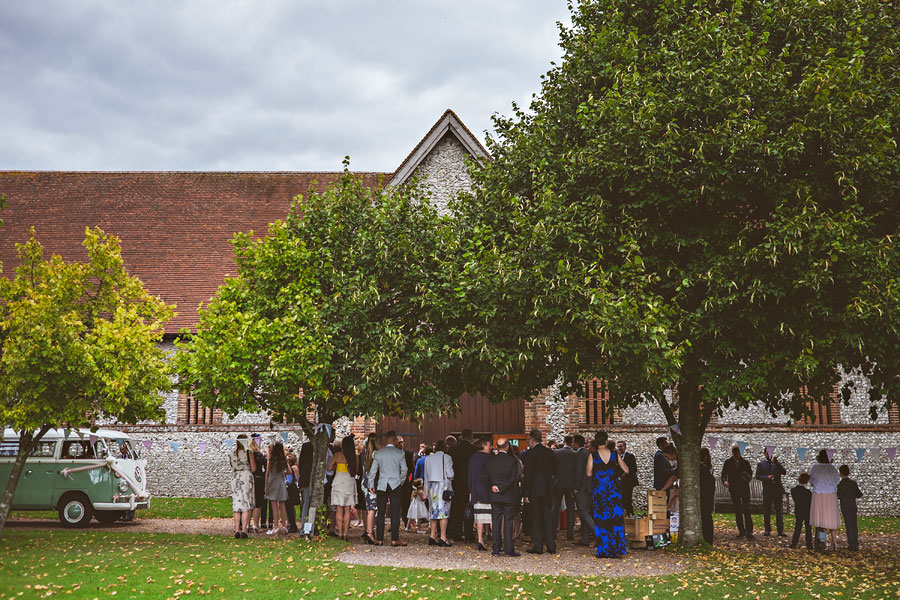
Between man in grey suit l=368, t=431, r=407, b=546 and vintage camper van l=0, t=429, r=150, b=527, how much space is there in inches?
267

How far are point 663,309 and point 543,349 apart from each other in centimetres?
204

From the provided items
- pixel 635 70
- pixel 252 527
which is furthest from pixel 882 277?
pixel 252 527

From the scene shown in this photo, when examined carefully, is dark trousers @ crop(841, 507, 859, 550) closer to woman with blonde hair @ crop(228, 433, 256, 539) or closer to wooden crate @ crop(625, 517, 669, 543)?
wooden crate @ crop(625, 517, 669, 543)

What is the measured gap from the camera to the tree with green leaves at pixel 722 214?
1052 cm

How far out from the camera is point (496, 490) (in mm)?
12039

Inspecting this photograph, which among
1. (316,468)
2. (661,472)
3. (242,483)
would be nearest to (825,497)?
(661,472)

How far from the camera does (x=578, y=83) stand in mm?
13289

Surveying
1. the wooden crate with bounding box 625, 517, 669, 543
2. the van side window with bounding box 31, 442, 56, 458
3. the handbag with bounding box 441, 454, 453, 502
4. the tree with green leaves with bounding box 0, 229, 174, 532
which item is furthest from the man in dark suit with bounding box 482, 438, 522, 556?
the van side window with bounding box 31, 442, 56, 458

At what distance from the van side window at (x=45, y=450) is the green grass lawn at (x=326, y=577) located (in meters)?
3.92

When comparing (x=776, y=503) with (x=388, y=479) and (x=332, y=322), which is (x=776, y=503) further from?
(x=332, y=322)

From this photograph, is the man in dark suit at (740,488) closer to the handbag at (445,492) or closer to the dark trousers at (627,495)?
the dark trousers at (627,495)

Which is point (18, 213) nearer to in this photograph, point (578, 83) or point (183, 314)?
point (183, 314)

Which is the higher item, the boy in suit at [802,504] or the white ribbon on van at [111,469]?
the white ribbon on van at [111,469]

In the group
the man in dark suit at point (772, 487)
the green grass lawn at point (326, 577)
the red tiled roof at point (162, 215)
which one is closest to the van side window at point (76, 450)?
the green grass lawn at point (326, 577)
